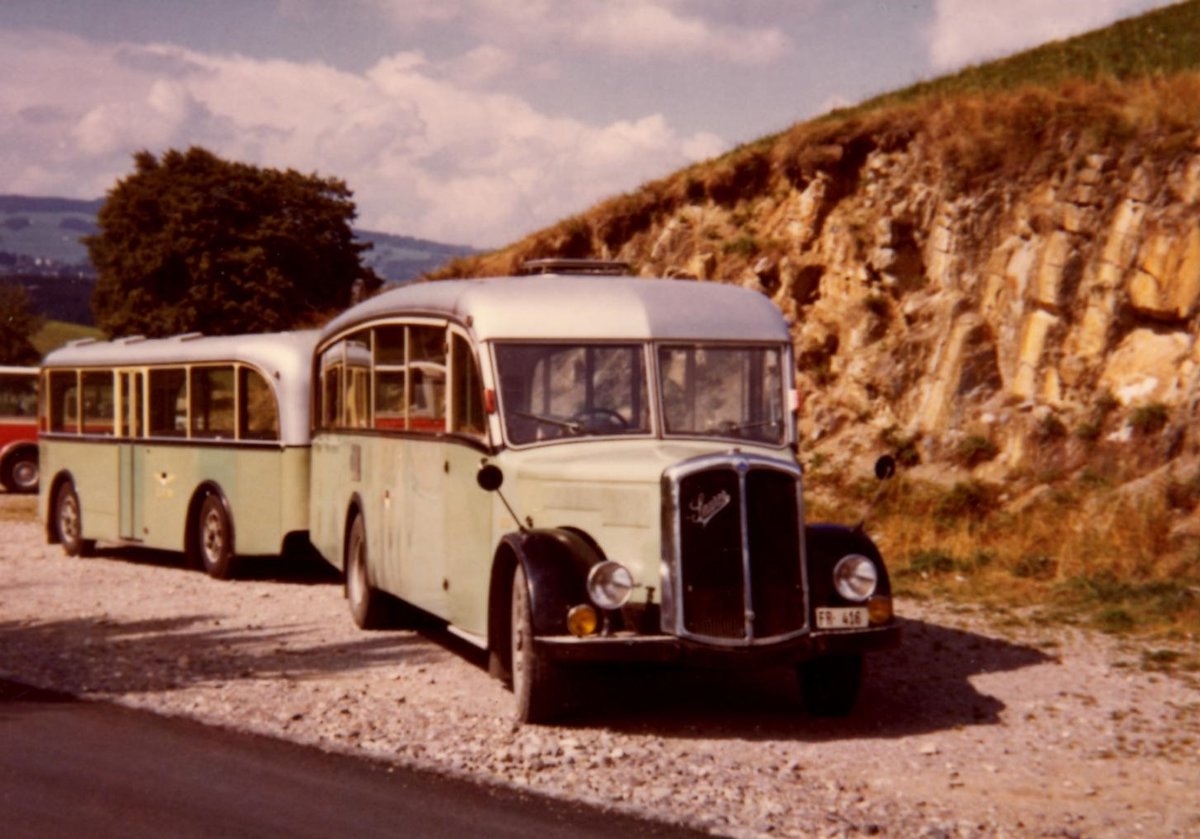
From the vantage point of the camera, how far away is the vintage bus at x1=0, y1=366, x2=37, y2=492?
110ft

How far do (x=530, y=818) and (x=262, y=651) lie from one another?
5.72 m

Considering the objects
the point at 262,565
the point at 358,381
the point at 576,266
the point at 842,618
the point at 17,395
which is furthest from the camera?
the point at 17,395

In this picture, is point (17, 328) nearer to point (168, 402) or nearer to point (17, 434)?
point (17, 434)

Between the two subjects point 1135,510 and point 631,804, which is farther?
point 1135,510

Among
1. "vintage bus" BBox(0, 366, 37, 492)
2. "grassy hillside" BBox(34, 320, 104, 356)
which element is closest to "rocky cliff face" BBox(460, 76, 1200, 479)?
"vintage bus" BBox(0, 366, 37, 492)

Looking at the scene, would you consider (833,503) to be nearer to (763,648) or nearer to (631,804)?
(763,648)

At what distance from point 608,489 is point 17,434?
2675 cm

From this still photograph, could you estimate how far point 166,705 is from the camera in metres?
10.4

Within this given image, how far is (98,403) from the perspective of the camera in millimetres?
20469

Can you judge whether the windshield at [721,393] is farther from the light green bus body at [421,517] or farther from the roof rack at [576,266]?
the roof rack at [576,266]

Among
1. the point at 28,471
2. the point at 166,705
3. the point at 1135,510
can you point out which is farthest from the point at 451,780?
the point at 28,471

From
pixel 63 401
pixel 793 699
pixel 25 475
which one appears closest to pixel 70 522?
pixel 63 401

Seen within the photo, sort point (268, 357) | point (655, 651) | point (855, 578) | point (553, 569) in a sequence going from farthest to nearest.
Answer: point (268, 357) → point (855, 578) → point (553, 569) → point (655, 651)

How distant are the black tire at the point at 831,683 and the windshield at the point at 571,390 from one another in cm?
183
